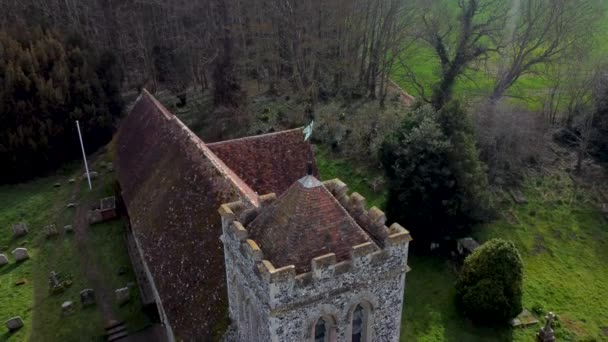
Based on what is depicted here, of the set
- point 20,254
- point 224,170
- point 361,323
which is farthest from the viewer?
point 20,254

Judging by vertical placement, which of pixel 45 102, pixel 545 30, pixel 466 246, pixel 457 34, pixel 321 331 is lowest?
pixel 466 246

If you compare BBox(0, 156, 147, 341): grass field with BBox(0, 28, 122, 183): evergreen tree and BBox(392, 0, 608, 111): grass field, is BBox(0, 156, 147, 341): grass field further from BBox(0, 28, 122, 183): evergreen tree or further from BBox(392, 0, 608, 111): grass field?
BBox(392, 0, 608, 111): grass field

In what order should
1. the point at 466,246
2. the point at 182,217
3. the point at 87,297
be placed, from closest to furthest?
the point at 182,217, the point at 87,297, the point at 466,246

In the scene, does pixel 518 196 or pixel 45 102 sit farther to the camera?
pixel 45 102

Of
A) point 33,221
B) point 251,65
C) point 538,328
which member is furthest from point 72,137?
point 538,328

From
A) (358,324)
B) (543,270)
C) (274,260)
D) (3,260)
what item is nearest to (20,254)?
(3,260)

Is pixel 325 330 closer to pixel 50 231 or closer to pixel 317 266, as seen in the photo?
pixel 317 266

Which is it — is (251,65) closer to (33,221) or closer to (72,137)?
(72,137)

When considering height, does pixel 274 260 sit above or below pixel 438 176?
above
